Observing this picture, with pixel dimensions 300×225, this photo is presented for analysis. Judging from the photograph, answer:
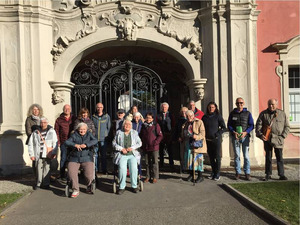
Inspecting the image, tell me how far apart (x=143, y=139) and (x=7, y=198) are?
2.79 meters

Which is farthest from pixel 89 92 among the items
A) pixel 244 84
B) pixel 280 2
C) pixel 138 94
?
pixel 280 2

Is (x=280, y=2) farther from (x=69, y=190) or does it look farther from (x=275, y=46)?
(x=69, y=190)

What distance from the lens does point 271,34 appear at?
28.1 ft

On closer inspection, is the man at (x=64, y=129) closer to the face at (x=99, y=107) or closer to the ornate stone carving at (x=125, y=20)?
the face at (x=99, y=107)

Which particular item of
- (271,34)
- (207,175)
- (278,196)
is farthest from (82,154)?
(271,34)

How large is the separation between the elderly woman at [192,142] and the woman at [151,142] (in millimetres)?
585

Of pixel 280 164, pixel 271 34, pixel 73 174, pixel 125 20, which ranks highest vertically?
pixel 125 20

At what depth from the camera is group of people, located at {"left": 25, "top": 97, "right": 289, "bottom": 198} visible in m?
5.44

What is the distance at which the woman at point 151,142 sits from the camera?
19.7ft

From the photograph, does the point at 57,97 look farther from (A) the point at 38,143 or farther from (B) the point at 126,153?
(B) the point at 126,153

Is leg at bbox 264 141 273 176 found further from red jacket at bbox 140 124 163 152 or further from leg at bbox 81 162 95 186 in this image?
leg at bbox 81 162 95 186

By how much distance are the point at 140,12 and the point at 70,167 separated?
16.9 ft

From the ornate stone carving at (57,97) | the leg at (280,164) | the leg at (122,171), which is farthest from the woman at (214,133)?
the ornate stone carving at (57,97)

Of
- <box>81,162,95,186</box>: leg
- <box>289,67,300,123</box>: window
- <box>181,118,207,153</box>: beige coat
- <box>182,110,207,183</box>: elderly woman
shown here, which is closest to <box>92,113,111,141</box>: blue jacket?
<box>81,162,95,186</box>: leg
